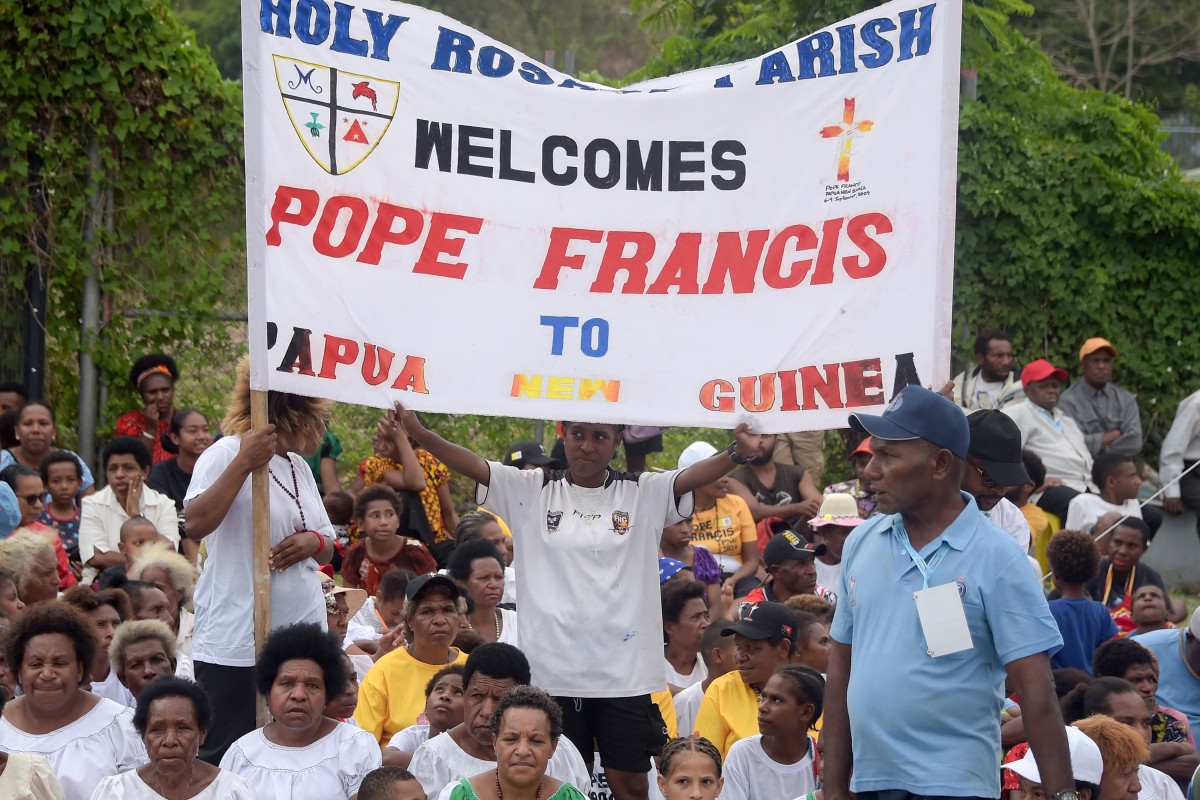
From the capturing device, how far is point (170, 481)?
1046cm

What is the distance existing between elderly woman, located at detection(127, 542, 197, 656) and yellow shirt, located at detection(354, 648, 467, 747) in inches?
54.6

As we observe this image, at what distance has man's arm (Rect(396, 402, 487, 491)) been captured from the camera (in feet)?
20.0

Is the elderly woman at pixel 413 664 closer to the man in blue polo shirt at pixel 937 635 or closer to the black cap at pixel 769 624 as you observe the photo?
the black cap at pixel 769 624

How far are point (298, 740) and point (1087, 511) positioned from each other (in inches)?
252

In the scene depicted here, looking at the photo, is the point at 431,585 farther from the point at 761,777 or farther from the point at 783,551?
the point at 783,551

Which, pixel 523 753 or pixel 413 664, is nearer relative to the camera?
pixel 523 753

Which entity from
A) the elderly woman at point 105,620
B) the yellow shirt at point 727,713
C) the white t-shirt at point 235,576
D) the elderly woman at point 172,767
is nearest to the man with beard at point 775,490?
the yellow shirt at point 727,713

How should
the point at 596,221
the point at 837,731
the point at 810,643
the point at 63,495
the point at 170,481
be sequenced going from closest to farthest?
the point at 837,731 < the point at 596,221 < the point at 810,643 < the point at 63,495 < the point at 170,481

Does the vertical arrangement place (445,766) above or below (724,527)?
below

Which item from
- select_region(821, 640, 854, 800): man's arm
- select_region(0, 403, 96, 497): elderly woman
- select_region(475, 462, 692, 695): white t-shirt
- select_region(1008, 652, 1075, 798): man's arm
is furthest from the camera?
select_region(0, 403, 96, 497): elderly woman

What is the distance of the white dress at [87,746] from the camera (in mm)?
6258

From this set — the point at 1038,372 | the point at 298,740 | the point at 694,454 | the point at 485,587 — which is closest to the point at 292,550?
the point at 298,740

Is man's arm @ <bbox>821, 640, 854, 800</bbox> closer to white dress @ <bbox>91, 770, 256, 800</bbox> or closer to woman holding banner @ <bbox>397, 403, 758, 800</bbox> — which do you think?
woman holding banner @ <bbox>397, 403, 758, 800</bbox>

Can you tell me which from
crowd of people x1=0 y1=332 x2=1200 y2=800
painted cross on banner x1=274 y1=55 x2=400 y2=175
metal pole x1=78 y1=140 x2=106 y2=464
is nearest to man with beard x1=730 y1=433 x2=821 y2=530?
crowd of people x1=0 y1=332 x2=1200 y2=800
